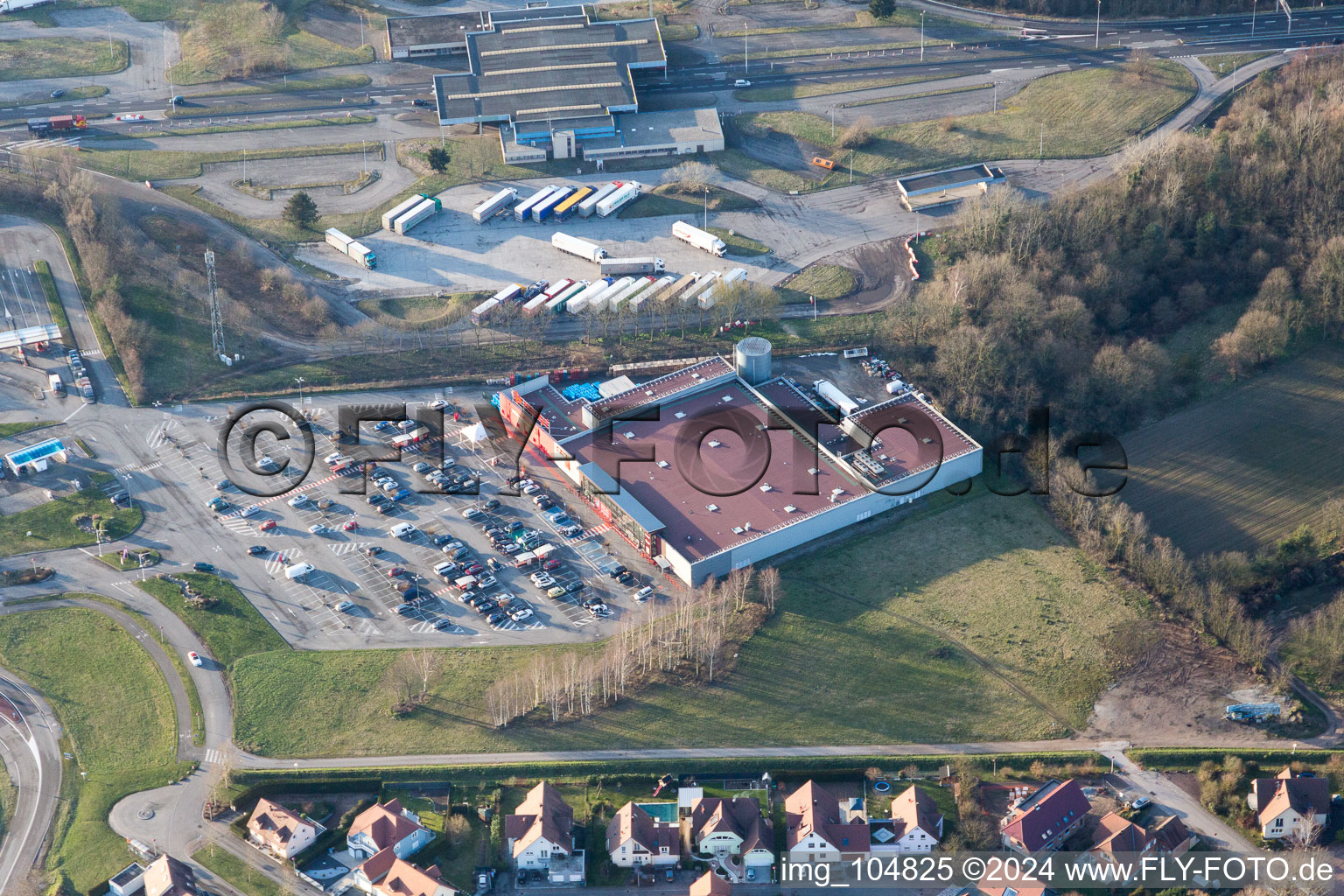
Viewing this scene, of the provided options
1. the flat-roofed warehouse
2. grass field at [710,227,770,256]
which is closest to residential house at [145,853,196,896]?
grass field at [710,227,770,256]

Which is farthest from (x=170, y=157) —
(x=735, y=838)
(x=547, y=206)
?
(x=735, y=838)

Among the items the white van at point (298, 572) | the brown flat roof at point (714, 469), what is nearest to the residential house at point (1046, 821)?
the brown flat roof at point (714, 469)

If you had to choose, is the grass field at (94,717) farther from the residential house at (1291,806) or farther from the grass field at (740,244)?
the grass field at (740,244)

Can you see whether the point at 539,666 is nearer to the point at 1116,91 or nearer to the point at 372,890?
the point at 372,890

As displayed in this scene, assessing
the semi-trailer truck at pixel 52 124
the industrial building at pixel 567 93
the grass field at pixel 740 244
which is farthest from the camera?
the industrial building at pixel 567 93

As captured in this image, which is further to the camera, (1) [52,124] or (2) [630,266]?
(1) [52,124]

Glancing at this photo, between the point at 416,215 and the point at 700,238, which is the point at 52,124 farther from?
the point at 700,238
